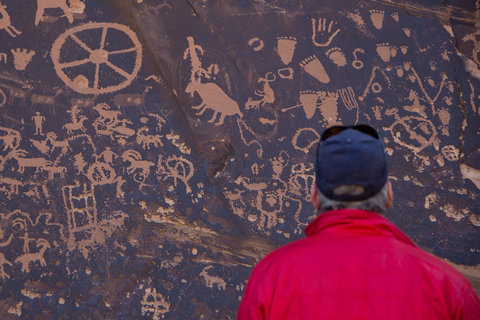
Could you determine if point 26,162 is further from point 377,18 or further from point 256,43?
Result: point 377,18

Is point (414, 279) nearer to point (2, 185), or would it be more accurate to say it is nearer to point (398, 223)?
point (398, 223)

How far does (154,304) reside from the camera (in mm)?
2178

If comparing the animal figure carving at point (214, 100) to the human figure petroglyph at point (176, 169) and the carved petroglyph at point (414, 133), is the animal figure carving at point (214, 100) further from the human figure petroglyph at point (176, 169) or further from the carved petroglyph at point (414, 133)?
the carved petroglyph at point (414, 133)

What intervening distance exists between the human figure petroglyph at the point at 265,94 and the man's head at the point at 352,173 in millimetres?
1094

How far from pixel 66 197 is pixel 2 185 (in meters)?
0.30

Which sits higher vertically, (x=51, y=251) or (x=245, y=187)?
(x=245, y=187)

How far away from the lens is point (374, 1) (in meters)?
2.23

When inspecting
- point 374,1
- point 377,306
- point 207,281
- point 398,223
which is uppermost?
point 374,1

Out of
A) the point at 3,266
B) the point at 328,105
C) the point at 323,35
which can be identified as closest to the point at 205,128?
the point at 328,105

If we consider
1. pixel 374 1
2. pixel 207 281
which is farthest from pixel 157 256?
pixel 374 1

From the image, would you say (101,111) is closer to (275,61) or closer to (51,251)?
(51,251)

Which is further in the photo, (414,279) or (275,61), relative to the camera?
(275,61)

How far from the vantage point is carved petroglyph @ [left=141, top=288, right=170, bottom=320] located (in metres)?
2.17

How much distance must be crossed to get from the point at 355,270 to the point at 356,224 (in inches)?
4.2
